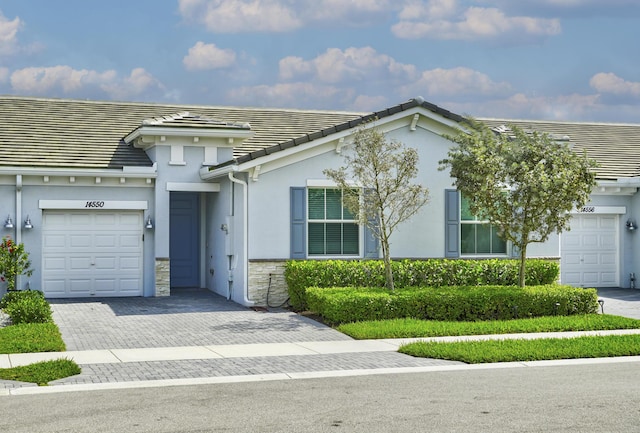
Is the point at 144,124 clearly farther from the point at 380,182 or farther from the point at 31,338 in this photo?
the point at 31,338

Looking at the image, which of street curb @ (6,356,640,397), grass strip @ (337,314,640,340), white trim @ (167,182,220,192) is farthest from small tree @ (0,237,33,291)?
street curb @ (6,356,640,397)

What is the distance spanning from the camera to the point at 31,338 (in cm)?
1401

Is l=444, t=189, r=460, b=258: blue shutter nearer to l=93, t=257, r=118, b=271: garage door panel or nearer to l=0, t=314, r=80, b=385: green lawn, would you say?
l=93, t=257, r=118, b=271: garage door panel

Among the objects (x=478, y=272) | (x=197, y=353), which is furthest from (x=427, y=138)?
(x=197, y=353)

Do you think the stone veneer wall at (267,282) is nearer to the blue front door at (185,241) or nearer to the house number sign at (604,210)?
the blue front door at (185,241)

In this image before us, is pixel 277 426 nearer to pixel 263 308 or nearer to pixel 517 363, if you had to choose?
pixel 517 363

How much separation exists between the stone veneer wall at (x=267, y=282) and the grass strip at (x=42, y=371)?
7.33 meters

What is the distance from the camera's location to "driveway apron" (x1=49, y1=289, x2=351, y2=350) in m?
14.7

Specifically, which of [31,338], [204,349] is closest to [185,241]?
[31,338]

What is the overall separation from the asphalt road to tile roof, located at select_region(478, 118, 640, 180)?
1555cm

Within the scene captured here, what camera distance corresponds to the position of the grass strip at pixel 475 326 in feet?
49.9

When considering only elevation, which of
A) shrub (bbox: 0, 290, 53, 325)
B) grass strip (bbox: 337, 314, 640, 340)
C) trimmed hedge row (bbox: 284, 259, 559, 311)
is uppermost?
trimmed hedge row (bbox: 284, 259, 559, 311)

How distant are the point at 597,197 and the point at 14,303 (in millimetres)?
16098

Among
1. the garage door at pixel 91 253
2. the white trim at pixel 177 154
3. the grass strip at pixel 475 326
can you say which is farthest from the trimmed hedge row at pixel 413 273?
the garage door at pixel 91 253
